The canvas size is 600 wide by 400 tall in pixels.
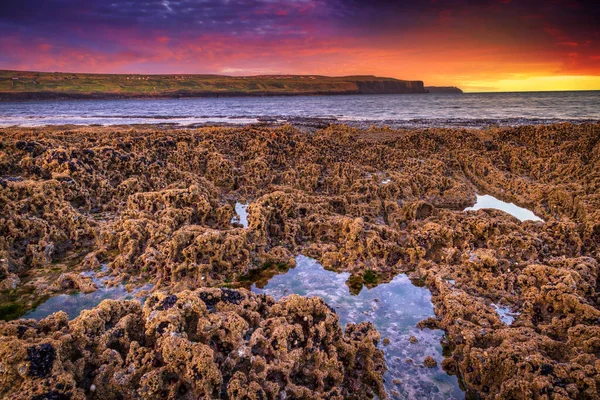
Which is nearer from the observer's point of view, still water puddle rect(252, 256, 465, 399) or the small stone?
still water puddle rect(252, 256, 465, 399)

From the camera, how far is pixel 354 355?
4770 mm

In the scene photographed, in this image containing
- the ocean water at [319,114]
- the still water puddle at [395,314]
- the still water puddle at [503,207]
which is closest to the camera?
the still water puddle at [395,314]

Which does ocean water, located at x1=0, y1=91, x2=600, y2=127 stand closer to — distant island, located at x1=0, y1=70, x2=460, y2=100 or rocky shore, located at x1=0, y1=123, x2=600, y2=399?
rocky shore, located at x1=0, y1=123, x2=600, y2=399

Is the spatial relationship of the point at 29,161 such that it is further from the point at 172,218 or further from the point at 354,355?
the point at 354,355

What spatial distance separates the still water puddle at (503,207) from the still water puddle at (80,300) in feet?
32.8

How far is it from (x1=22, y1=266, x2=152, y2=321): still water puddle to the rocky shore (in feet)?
0.70

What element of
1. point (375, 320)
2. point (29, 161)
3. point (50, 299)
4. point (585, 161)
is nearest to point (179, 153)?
point (29, 161)

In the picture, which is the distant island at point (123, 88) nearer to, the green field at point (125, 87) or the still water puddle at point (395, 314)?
the green field at point (125, 87)

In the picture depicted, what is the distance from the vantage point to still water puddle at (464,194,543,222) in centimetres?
1056

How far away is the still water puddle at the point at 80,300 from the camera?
6.05 m

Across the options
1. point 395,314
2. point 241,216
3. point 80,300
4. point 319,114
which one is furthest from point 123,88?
point 395,314

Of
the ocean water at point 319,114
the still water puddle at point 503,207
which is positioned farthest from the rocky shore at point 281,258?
the ocean water at point 319,114

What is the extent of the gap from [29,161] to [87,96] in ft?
424

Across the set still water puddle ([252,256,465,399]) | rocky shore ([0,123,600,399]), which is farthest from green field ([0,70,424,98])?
still water puddle ([252,256,465,399])
